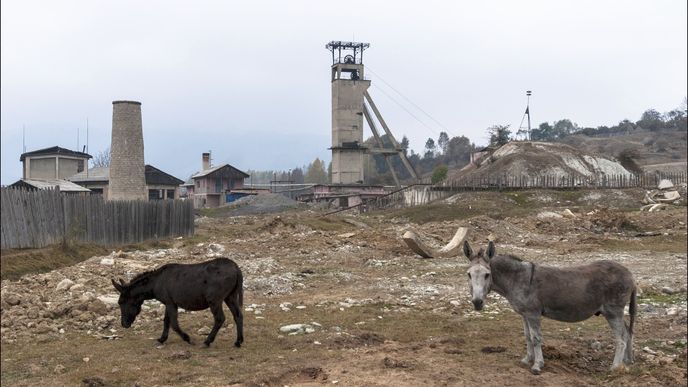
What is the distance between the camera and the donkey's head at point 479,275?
831 centimetres

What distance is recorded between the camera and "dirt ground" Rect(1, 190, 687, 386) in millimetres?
8656

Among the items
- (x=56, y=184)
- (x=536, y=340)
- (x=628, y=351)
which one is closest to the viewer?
(x=536, y=340)

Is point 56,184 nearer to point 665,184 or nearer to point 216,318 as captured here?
point 216,318

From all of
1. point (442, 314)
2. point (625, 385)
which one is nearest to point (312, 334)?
point (442, 314)

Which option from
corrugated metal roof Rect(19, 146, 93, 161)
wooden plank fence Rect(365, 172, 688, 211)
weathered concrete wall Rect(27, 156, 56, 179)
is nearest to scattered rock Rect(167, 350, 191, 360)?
corrugated metal roof Rect(19, 146, 93, 161)

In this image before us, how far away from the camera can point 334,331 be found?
1140 centimetres

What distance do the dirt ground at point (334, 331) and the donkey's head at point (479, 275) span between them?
1.09 metres

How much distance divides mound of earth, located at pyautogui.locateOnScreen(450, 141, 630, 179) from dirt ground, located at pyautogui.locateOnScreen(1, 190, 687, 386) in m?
40.9

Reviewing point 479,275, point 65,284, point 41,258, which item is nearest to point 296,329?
point 479,275

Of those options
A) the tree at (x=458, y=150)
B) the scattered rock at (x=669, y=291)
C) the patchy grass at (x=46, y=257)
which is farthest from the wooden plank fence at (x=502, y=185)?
the tree at (x=458, y=150)

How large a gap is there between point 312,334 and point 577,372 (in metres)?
4.47

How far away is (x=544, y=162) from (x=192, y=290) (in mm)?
59239

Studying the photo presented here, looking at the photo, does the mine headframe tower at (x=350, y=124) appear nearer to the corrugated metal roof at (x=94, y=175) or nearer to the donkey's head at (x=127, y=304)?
the corrugated metal roof at (x=94, y=175)

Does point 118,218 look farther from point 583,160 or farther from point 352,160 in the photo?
point 583,160
